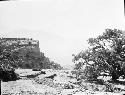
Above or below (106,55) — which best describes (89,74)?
below

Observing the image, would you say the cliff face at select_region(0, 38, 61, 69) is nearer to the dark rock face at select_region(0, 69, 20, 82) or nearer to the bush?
the dark rock face at select_region(0, 69, 20, 82)

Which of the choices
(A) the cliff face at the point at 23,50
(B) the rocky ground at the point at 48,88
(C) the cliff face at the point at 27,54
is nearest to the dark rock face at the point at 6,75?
(B) the rocky ground at the point at 48,88

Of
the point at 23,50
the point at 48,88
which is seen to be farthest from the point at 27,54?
the point at 48,88

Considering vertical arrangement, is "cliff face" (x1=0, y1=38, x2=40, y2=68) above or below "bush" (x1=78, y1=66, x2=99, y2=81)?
above

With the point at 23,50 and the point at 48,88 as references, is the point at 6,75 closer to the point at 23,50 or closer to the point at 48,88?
the point at 48,88

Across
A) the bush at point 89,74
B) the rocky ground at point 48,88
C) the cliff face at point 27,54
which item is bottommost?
the rocky ground at point 48,88

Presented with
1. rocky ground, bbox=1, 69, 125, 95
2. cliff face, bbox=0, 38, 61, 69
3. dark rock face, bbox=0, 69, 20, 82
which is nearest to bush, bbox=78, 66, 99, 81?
rocky ground, bbox=1, 69, 125, 95

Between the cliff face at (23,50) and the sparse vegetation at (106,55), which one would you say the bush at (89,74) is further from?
the cliff face at (23,50)

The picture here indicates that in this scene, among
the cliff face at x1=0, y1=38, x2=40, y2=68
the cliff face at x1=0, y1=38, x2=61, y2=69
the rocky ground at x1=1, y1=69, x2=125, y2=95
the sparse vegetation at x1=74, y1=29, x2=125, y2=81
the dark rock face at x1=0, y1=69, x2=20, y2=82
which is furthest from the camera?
the cliff face at x1=0, y1=38, x2=61, y2=69

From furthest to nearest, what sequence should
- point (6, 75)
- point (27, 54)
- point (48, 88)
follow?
point (27, 54) → point (6, 75) → point (48, 88)

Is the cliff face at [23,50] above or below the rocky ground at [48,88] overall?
above

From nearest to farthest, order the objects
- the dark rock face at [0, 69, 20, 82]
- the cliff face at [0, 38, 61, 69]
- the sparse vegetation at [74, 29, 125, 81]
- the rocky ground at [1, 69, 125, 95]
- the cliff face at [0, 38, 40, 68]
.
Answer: the rocky ground at [1, 69, 125, 95] → the dark rock face at [0, 69, 20, 82] → the sparse vegetation at [74, 29, 125, 81] → the cliff face at [0, 38, 40, 68] → the cliff face at [0, 38, 61, 69]

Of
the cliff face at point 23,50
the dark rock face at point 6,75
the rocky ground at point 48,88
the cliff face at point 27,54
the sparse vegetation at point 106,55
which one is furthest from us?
the cliff face at point 27,54

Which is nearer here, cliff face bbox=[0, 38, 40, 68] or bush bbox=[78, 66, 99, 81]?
bush bbox=[78, 66, 99, 81]
